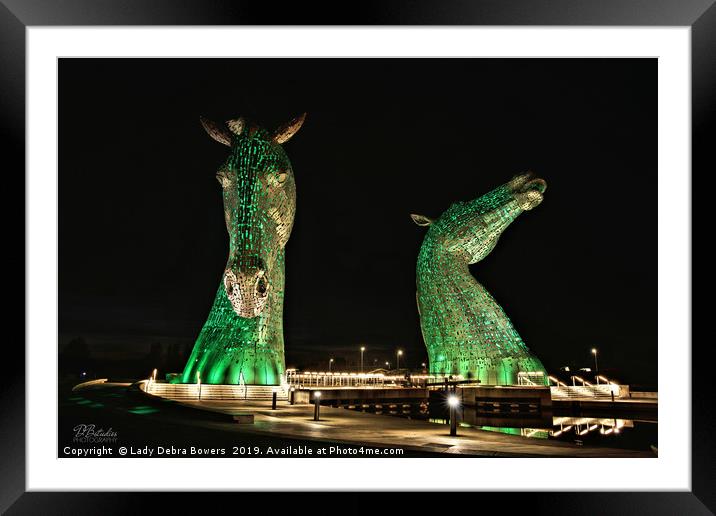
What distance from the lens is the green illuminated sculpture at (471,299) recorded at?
13.5m

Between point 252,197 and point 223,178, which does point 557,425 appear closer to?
point 252,197

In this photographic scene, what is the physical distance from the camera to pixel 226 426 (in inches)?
306

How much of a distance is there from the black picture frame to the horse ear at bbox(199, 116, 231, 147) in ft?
14.1

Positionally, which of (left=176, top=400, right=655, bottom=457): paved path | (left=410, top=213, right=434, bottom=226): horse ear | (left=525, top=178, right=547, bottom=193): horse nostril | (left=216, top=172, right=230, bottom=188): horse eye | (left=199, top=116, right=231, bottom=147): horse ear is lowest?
(left=176, top=400, right=655, bottom=457): paved path

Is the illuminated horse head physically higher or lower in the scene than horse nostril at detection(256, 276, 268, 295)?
higher

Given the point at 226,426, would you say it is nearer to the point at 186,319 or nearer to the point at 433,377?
the point at 186,319

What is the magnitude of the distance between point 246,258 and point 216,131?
2285 millimetres

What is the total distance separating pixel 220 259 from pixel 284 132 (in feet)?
12.0

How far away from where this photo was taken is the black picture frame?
6418 millimetres

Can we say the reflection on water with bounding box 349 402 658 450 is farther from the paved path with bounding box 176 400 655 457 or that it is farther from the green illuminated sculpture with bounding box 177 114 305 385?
the green illuminated sculpture with bounding box 177 114 305 385

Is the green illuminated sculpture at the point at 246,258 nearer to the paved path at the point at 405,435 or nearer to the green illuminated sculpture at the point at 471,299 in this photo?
the paved path at the point at 405,435

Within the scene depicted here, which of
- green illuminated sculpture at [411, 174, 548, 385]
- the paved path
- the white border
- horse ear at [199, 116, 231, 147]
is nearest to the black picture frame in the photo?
the white border
